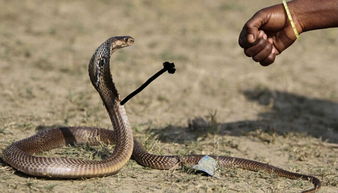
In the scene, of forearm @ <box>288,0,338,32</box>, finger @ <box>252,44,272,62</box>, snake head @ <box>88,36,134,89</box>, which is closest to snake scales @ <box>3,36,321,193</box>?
snake head @ <box>88,36,134,89</box>

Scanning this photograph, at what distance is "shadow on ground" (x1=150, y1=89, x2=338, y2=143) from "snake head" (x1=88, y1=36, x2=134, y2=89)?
1693mm

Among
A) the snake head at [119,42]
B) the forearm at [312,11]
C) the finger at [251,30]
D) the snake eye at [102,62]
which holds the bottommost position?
the snake eye at [102,62]

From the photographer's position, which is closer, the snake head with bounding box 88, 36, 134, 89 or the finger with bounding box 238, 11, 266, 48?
the snake head with bounding box 88, 36, 134, 89

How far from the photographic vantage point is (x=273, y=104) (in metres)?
7.66

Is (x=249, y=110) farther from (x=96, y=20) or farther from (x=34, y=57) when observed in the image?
(x=96, y=20)

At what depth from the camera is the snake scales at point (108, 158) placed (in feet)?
14.2

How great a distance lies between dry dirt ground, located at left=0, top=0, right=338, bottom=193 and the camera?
493 centimetres

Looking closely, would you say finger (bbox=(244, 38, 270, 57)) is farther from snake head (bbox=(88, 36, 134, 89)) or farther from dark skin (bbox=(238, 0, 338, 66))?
snake head (bbox=(88, 36, 134, 89))

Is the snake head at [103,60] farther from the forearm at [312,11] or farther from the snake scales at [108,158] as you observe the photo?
the forearm at [312,11]

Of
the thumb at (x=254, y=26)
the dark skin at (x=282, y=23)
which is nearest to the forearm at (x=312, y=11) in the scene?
the dark skin at (x=282, y=23)

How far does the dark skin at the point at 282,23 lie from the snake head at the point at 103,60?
1.13 m

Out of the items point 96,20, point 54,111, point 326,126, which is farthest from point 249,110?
point 96,20

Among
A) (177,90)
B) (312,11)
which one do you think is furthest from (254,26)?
(177,90)

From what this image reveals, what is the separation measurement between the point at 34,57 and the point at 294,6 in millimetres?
4677
